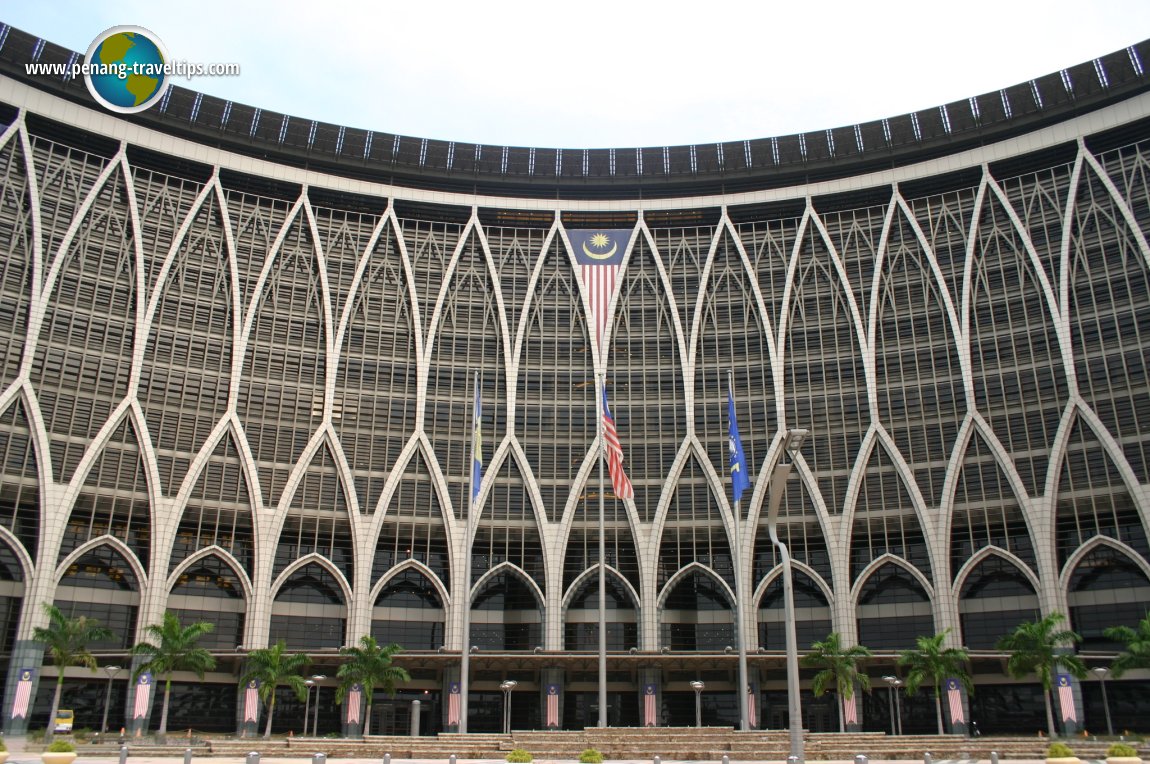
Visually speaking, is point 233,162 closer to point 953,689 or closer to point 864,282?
point 864,282

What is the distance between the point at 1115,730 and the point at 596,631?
38651 millimetres

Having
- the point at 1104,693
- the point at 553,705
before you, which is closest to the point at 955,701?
the point at 1104,693

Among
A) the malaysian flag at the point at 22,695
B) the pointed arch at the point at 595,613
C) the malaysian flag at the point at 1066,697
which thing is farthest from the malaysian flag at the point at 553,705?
the malaysian flag at the point at 22,695

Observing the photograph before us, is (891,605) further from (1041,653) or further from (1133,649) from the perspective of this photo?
(1133,649)

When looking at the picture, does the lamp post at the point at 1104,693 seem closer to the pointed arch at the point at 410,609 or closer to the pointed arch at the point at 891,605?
the pointed arch at the point at 891,605

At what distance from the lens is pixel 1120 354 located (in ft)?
241

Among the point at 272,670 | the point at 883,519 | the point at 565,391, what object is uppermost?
the point at 565,391

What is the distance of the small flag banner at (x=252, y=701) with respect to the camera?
7000 centimetres

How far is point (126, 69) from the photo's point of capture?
73.9 meters

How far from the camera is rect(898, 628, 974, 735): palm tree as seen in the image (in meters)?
66.0

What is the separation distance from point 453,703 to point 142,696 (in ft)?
73.9

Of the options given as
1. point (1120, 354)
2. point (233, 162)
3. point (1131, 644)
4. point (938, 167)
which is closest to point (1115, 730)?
point (1131, 644)

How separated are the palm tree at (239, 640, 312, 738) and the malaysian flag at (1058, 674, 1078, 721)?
2085 inches

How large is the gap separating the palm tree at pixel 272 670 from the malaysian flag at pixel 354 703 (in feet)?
19.6
